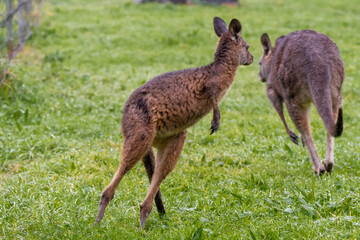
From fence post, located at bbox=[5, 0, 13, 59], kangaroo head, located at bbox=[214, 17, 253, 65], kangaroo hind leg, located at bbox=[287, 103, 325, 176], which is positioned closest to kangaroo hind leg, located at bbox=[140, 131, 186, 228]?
kangaroo head, located at bbox=[214, 17, 253, 65]

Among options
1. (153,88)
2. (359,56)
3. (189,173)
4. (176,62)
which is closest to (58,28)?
(176,62)

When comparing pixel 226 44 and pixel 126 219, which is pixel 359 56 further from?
pixel 126 219

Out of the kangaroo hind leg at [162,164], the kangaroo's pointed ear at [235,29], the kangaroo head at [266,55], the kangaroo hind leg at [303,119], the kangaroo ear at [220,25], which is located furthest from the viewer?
the kangaroo head at [266,55]

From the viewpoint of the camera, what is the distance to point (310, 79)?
5.78 metres

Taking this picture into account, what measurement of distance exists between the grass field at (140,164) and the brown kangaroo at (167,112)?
464mm

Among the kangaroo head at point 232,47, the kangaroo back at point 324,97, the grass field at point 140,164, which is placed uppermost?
the kangaroo head at point 232,47

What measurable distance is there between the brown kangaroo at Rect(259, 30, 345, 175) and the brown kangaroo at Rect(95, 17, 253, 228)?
1.25 m

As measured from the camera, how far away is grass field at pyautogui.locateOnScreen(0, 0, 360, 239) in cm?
438

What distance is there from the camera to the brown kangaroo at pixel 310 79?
5.68 meters

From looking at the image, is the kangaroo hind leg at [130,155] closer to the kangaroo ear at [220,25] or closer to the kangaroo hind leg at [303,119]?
the kangaroo ear at [220,25]

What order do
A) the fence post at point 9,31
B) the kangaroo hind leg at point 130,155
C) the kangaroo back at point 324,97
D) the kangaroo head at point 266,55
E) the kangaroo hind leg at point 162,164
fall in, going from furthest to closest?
the fence post at point 9,31, the kangaroo head at point 266,55, the kangaroo back at point 324,97, the kangaroo hind leg at point 162,164, the kangaroo hind leg at point 130,155

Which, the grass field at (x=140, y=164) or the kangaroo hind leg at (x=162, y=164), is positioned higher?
the kangaroo hind leg at (x=162, y=164)

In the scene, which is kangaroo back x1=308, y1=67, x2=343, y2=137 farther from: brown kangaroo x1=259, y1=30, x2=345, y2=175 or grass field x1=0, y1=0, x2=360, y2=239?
grass field x1=0, y1=0, x2=360, y2=239

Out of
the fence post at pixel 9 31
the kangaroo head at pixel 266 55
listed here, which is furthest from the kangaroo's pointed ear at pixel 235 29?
the fence post at pixel 9 31
